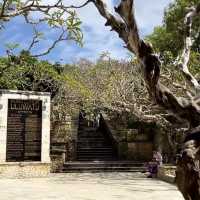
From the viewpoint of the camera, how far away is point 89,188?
54.2 feet

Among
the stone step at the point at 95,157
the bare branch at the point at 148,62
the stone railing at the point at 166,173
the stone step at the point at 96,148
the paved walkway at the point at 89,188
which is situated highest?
the bare branch at the point at 148,62

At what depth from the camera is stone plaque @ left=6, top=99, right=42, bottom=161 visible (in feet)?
71.9

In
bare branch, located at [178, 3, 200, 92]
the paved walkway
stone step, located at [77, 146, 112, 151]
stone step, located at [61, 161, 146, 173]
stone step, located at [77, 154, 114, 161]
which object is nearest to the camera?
bare branch, located at [178, 3, 200, 92]

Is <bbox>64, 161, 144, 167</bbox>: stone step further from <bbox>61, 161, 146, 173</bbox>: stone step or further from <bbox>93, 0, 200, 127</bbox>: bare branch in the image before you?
<bbox>93, 0, 200, 127</bbox>: bare branch

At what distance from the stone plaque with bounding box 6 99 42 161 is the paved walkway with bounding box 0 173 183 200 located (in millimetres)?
1748

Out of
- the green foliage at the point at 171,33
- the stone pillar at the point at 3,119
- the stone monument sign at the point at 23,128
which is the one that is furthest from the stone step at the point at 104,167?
the green foliage at the point at 171,33

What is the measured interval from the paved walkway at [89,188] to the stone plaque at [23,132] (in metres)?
1.75

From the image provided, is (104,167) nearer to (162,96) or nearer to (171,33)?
(171,33)

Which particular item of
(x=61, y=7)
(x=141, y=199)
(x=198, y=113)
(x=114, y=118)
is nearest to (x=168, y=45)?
(x=114, y=118)

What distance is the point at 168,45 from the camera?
25.8m

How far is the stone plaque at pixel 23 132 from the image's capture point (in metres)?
21.9

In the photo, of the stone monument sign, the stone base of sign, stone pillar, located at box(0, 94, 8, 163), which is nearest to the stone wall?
the stone monument sign

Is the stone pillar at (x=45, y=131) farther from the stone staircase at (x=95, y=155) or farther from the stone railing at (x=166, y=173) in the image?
the stone railing at (x=166, y=173)

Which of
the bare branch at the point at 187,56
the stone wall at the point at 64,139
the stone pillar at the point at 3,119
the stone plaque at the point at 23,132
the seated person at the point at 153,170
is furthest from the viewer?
the stone wall at the point at 64,139
